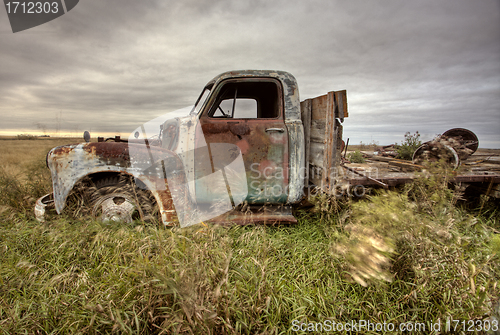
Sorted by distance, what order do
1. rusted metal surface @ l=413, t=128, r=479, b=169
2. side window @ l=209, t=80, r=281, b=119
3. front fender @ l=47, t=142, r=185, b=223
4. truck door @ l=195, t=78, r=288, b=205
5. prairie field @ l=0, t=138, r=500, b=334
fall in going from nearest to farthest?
prairie field @ l=0, t=138, r=500, b=334 → front fender @ l=47, t=142, r=185, b=223 → truck door @ l=195, t=78, r=288, b=205 → side window @ l=209, t=80, r=281, b=119 → rusted metal surface @ l=413, t=128, r=479, b=169

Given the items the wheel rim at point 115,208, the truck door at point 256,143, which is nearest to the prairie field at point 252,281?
the wheel rim at point 115,208

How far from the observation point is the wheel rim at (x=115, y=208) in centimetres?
249

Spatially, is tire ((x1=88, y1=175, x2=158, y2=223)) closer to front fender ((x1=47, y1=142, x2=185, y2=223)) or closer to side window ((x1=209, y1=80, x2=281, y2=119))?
front fender ((x1=47, y1=142, x2=185, y2=223))

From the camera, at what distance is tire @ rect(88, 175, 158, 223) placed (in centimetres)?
249

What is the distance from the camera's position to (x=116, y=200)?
254cm

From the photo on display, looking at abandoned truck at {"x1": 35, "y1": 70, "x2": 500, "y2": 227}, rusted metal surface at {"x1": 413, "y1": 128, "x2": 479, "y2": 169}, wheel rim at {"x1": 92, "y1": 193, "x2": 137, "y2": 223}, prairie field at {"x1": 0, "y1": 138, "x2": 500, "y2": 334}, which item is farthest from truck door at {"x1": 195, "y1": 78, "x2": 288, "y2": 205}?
rusted metal surface at {"x1": 413, "y1": 128, "x2": 479, "y2": 169}

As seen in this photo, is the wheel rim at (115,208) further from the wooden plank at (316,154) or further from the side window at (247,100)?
the wooden plank at (316,154)

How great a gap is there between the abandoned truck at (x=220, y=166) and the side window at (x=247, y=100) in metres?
0.02

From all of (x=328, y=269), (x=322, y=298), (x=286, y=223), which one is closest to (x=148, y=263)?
(x=322, y=298)

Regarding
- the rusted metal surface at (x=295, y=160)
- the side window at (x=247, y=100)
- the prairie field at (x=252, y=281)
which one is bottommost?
the prairie field at (x=252, y=281)

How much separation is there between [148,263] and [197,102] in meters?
2.35

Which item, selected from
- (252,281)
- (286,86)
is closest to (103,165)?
(252,281)

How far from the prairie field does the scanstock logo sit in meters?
0.46

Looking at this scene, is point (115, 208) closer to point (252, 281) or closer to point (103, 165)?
point (103, 165)
